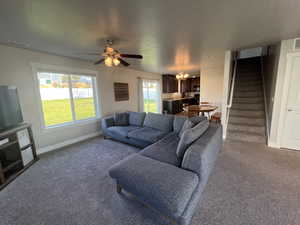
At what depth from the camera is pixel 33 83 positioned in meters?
3.00

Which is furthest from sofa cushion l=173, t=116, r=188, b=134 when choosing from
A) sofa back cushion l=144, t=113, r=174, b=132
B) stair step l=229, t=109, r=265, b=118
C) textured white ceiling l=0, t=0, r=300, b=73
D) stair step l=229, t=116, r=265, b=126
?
stair step l=229, t=109, r=265, b=118

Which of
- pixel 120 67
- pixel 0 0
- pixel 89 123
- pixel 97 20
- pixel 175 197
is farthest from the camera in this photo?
pixel 120 67

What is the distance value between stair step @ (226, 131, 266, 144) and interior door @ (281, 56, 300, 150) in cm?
41

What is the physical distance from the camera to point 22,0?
54.7 inches

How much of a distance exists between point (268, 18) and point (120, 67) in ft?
13.9

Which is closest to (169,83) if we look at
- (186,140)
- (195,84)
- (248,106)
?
(195,84)

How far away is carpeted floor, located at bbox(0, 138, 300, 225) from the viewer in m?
1.49

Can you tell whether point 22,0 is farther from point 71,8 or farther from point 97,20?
point 97,20

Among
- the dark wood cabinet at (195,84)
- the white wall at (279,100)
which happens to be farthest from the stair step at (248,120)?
the dark wood cabinet at (195,84)

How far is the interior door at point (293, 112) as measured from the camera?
2.75m

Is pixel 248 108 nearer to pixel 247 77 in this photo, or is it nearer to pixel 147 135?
pixel 247 77

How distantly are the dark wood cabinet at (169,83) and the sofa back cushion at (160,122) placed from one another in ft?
14.7

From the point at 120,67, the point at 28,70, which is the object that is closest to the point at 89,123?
the point at 28,70

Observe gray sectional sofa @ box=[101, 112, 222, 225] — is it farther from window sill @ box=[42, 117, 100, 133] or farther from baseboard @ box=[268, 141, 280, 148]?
window sill @ box=[42, 117, 100, 133]
